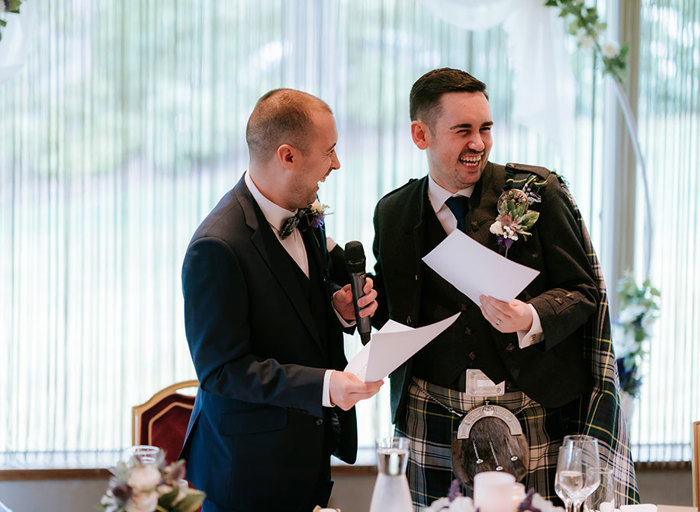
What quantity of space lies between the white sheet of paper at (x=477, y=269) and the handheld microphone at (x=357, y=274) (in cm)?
19

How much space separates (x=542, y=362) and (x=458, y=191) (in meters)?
0.58

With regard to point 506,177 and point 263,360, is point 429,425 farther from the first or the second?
point 506,177

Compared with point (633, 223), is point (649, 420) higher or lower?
→ lower

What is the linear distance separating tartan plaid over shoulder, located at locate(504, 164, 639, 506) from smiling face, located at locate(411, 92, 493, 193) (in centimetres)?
14

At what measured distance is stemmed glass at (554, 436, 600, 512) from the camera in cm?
171

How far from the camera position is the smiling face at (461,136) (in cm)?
238

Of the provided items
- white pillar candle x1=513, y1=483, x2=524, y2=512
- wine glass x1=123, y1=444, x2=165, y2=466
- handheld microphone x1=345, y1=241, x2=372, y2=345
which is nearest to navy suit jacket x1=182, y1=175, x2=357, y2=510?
handheld microphone x1=345, y1=241, x2=372, y2=345

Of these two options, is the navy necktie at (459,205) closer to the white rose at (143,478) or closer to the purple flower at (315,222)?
the purple flower at (315,222)

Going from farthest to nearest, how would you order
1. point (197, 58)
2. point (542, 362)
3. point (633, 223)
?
1. point (633, 223)
2. point (197, 58)
3. point (542, 362)

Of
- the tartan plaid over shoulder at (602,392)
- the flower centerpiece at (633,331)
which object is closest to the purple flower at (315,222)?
the tartan plaid over shoulder at (602,392)

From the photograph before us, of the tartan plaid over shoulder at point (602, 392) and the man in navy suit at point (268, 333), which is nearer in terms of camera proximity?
the man in navy suit at point (268, 333)

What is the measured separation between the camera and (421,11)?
3.81 metres

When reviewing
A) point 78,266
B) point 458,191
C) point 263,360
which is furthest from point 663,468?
point 78,266

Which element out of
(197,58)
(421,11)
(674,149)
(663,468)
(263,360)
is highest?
(421,11)
